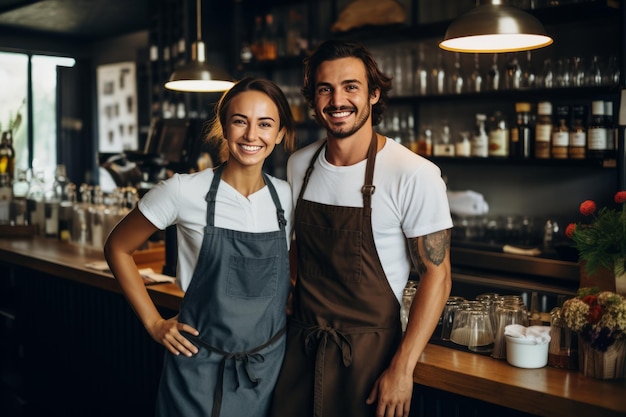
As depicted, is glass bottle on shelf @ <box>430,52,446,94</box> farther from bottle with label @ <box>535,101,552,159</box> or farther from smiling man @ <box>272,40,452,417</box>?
smiling man @ <box>272,40,452,417</box>

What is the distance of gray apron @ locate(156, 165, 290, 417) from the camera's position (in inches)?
79.7

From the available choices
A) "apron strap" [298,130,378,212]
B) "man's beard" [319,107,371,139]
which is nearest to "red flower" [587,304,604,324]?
"apron strap" [298,130,378,212]

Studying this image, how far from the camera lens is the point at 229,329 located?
79.4 inches

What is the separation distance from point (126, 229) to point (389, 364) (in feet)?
2.82

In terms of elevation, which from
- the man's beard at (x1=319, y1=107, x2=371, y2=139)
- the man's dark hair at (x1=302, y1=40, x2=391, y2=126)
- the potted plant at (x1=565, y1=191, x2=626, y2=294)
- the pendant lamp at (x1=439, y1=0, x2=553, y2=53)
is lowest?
the potted plant at (x1=565, y1=191, x2=626, y2=294)

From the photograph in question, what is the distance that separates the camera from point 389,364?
6.39 ft

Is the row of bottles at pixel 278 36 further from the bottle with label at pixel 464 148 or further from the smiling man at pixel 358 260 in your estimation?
the smiling man at pixel 358 260

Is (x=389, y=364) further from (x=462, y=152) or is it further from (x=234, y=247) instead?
(x=462, y=152)

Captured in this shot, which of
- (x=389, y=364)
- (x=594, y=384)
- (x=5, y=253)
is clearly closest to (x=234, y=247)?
(x=389, y=364)

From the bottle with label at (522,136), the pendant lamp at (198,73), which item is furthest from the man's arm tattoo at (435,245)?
the bottle with label at (522,136)

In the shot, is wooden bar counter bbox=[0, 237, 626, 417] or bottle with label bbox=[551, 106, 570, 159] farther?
bottle with label bbox=[551, 106, 570, 159]

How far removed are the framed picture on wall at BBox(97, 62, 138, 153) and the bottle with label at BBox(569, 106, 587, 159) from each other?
6381 millimetres

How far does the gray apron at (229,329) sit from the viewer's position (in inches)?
79.7

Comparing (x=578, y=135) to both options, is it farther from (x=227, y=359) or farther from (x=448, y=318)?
(x=227, y=359)
